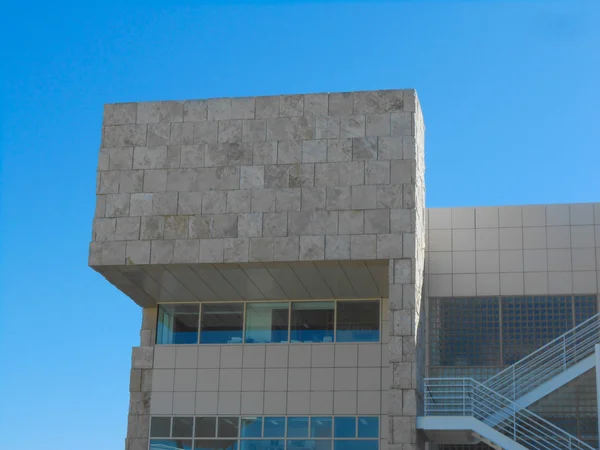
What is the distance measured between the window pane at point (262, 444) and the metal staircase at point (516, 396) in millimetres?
4484

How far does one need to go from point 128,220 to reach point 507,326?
12.4 metres

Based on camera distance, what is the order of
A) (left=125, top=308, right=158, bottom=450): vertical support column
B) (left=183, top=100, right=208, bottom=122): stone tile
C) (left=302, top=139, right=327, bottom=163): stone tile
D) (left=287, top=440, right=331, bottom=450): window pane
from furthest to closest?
(left=125, top=308, right=158, bottom=450): vertical support column < (left=183, top=100, right=208, bottom=122): stone tile < (left=287, top=440, right=331, bottom=450): window pane < (left=302, top=139, right=327, bottom=163): stone tile

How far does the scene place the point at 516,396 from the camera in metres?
32.2

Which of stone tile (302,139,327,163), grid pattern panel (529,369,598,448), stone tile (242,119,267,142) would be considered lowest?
grid pattern panel (529,369,598,448)

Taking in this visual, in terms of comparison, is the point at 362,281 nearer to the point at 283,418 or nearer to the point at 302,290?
the point at 302,290

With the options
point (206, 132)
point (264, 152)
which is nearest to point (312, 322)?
point (264, 152)

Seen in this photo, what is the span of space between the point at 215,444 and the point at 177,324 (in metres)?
4.22

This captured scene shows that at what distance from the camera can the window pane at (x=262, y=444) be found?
31.8m

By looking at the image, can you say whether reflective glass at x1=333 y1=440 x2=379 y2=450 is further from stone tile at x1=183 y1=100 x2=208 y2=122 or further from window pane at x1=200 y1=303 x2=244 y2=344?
stone tile at x1=183 y1=100 x2=208 y2=122

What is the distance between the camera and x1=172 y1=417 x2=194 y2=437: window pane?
32.8 meters

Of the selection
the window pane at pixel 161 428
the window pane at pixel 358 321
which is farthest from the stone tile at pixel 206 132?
the window pane at pixel 161 428

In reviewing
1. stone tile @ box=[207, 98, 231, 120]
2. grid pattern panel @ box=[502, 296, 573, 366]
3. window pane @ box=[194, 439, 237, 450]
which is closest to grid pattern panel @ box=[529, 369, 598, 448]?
grid pattern panel @ box=[502, 296, 573, 366]

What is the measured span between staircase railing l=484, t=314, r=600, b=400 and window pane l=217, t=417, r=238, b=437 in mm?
7810

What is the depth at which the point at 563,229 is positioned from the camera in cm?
3475
